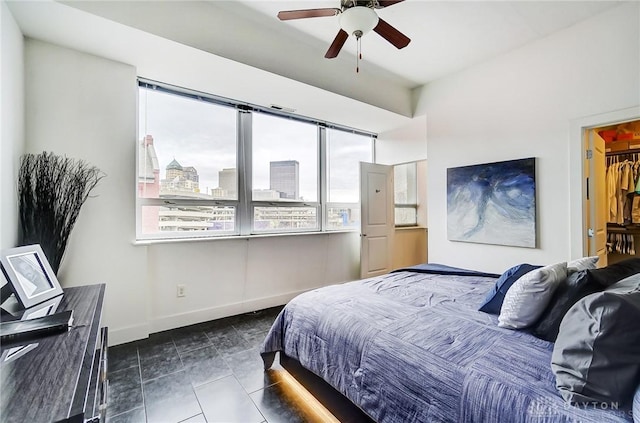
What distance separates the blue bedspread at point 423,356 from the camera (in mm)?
959

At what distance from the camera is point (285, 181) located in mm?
3984

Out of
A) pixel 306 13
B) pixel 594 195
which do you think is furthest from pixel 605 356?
pixel 594 195

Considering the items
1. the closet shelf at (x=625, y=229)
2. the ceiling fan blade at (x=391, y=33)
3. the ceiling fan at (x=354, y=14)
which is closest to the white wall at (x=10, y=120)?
the ceiling fan at (x=354, y=14)

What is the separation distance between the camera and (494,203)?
129 inches

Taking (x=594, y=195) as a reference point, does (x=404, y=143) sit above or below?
above

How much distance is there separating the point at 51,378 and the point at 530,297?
6.19ft

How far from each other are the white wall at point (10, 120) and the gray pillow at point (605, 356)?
2.97m

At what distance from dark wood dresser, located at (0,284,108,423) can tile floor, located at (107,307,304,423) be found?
0.58 metres

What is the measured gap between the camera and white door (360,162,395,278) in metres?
4.41

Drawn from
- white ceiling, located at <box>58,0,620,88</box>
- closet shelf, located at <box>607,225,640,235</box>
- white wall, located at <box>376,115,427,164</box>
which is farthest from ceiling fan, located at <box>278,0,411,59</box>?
closet shelf, located at <box>607,225,640,235</box>

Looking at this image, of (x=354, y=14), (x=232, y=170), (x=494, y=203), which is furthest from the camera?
(x=232, y=170)

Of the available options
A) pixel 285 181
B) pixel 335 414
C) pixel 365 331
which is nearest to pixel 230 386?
pixel 335 414

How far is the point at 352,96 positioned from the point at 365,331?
9.50 ft

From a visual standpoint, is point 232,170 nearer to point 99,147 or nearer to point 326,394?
point 99,147
